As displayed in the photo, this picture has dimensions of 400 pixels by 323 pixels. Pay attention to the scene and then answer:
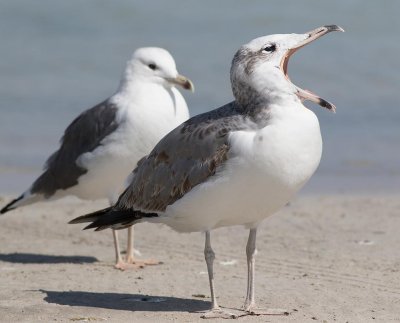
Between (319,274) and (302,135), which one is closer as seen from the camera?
(302,135)

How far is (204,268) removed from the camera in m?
8.55

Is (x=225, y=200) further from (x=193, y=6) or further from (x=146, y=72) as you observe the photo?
(x=193, y=6)

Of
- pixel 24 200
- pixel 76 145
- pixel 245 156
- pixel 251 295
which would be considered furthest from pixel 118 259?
pixel 245 156

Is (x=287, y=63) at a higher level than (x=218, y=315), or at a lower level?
higher

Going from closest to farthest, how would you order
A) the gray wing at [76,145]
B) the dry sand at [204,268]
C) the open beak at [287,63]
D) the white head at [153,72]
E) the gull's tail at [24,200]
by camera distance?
the open beak at [287,63] → the dry sand at [204,268] → the gray wing at [76,145] → the white head at [153,72] → the gull's tail at [24,200]

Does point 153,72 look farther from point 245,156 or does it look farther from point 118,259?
point 245,156

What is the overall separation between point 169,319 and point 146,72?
3474 millimetres

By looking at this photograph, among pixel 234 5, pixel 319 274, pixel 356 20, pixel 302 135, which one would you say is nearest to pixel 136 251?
pixel 319 274

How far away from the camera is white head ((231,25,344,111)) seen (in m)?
6.58

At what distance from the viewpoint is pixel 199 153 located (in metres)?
6.64

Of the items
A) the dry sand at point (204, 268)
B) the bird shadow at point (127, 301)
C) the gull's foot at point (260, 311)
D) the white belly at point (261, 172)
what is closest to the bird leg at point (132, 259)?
the dry sand at point (204, 268)

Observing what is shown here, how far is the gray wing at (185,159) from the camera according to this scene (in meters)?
6.52

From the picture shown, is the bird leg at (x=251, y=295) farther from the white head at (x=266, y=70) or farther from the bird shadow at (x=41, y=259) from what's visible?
the bird shadow at (x=41, y=259)

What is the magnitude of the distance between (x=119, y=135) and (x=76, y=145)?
74cm
